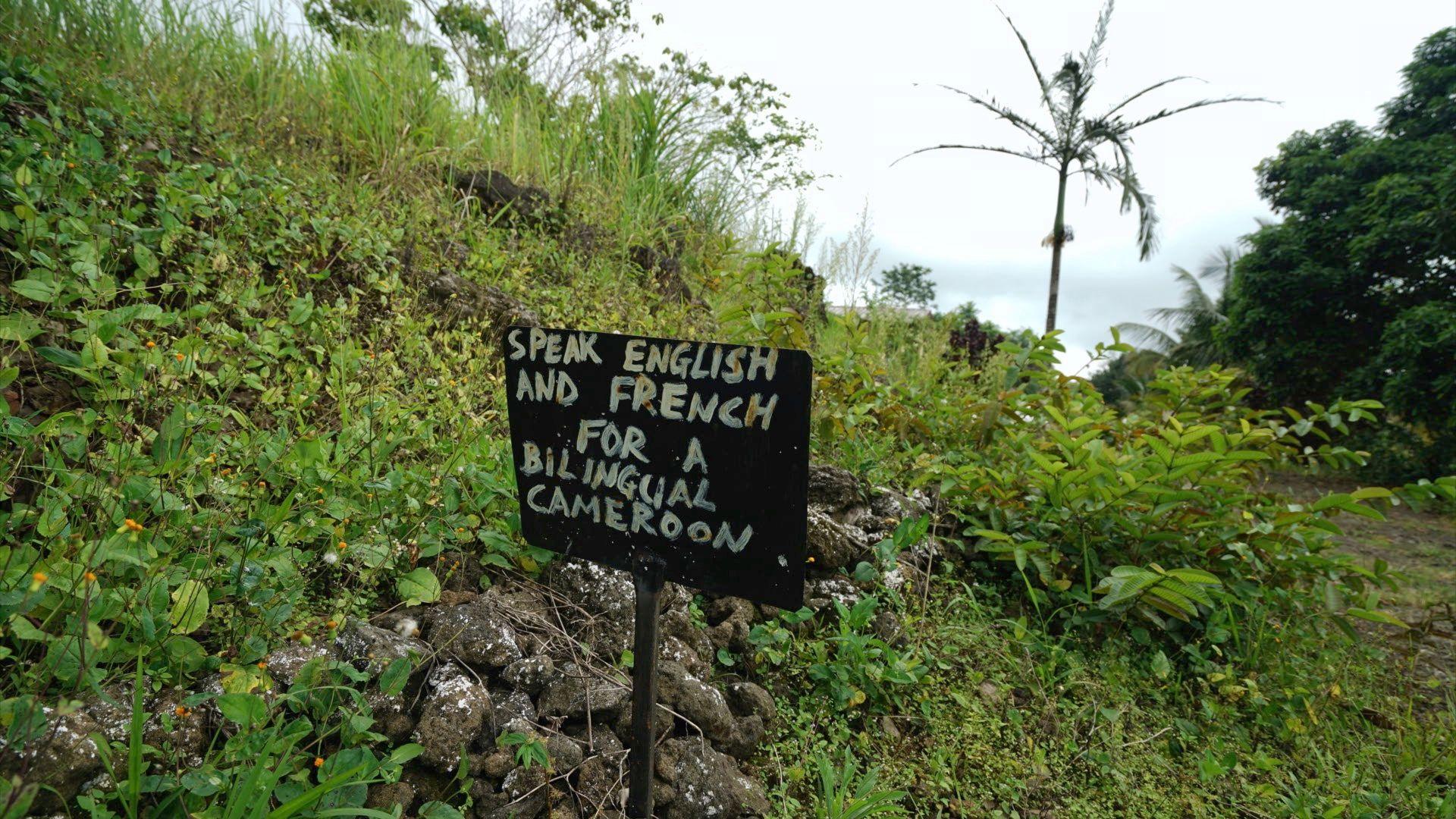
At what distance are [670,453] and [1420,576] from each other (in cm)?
639

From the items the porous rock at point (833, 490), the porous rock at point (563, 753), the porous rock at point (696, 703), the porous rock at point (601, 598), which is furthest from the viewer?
the porous rock at point (833, 490)

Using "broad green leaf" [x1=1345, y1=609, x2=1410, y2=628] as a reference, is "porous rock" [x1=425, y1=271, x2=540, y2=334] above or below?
above

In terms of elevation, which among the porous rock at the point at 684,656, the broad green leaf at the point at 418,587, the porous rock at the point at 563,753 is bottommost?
the porous rock at the point at 563,753

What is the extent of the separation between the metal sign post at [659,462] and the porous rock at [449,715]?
1.19 ft

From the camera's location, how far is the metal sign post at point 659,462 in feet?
4.48

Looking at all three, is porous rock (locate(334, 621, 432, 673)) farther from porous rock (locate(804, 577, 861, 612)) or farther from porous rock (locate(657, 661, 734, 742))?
porous rock (locate(804, 577, 861, 612))

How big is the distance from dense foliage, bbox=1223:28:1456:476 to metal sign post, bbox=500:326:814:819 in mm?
15614

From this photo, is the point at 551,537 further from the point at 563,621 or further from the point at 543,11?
the point at 543,11

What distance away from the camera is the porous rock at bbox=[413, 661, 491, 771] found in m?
1.48

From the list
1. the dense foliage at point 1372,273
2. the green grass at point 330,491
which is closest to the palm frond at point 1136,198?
the dense foliage at point 1372,273

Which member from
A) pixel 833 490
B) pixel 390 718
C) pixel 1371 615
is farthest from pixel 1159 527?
pixel 390 718

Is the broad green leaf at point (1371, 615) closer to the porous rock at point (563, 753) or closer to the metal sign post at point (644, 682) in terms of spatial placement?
the metal sign post at point (644, 682)

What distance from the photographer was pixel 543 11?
6.69 metres

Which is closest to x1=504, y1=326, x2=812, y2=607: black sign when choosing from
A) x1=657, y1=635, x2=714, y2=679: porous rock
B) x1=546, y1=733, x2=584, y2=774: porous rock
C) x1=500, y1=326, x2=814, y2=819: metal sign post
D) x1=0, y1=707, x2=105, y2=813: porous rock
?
x1=500, y1=326, x2=814, y2=819: metal sign post
